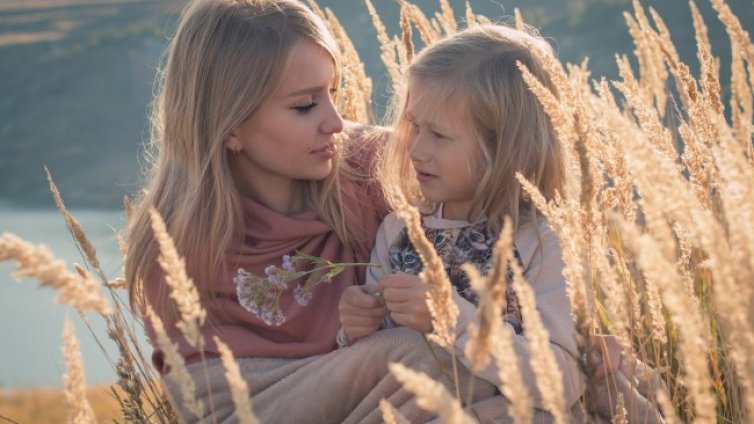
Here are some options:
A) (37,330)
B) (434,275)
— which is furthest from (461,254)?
(37,330)

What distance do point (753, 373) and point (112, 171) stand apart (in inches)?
1234

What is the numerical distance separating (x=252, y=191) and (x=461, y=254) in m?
0.71

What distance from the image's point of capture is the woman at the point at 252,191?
8.27ft

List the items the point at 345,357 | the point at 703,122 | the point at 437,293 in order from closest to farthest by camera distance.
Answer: the point at 437,293, the point at 703,122, the point at 345,357

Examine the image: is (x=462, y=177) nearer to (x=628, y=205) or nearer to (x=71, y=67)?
(x=628, y=205)

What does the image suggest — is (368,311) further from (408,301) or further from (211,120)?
(211,120)

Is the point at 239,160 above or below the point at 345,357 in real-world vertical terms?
above

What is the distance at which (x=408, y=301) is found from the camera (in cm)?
198

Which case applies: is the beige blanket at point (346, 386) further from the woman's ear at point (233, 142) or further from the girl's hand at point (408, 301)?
the woman's ear at point (233, 142)

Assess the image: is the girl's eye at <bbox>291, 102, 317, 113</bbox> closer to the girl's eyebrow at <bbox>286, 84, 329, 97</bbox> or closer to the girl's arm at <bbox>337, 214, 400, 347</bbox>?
the girl's eyebrow at <bbox>286, 84, 329, 97</bbox>

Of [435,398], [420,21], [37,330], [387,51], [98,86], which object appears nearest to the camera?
[435,398]

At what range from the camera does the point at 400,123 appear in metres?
2.66

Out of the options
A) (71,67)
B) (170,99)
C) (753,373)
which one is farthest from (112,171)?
(753,373)

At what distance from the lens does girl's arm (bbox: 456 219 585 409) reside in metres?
2.06
